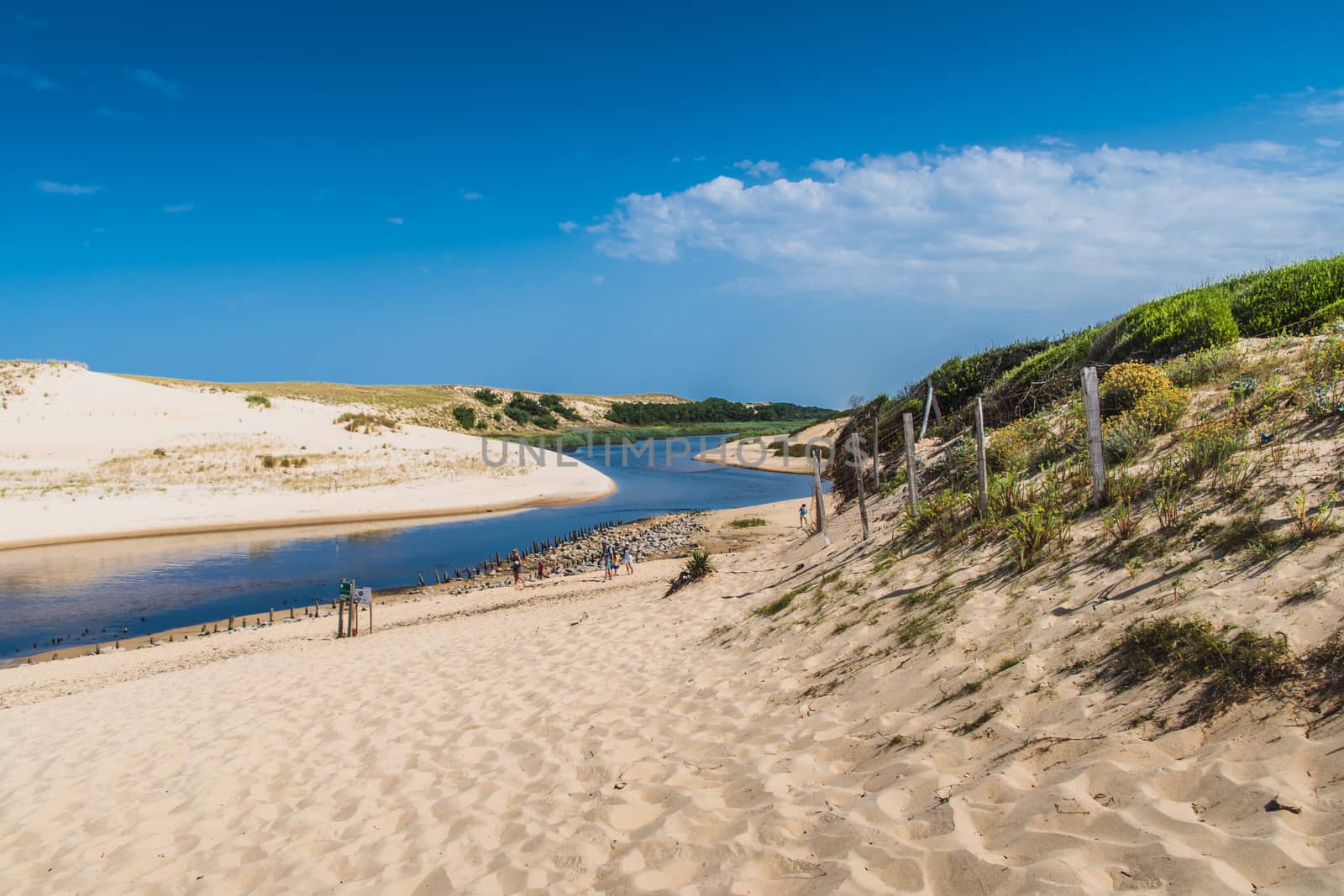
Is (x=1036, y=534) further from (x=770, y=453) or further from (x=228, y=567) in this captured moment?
(x=770, y=453)

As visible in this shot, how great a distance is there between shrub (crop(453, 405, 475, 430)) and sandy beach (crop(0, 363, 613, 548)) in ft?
147

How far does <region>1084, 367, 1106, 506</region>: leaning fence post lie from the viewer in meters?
7.52

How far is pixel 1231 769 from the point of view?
11.2 ft

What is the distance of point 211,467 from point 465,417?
6215 cm

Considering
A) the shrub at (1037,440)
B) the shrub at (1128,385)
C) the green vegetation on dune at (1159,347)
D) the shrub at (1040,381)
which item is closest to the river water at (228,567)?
the green vegetation on dune at (1159,347)

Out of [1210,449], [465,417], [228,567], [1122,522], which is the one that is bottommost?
[228,567]

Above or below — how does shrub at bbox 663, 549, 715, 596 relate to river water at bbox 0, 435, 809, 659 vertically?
above

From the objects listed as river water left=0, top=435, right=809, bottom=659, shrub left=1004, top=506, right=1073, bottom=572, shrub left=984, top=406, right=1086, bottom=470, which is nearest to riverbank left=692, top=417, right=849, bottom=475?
river water left=0, top=435, right=809, bottom=659

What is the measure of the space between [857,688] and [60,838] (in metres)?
6.71

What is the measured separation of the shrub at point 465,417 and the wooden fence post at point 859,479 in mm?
89614

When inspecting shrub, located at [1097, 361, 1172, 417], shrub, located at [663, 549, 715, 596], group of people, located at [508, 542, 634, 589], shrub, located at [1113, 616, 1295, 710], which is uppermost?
shrub, located at [1097, 361, 1172, 417]

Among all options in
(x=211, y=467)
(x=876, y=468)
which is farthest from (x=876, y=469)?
(x=211, y=467)

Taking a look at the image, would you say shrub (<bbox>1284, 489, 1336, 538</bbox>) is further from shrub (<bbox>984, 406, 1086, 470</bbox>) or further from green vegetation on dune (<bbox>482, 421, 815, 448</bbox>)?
green vegetation on dune (<bbox>482, 421, 815, 448</bbox>)

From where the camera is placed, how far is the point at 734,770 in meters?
5.10
